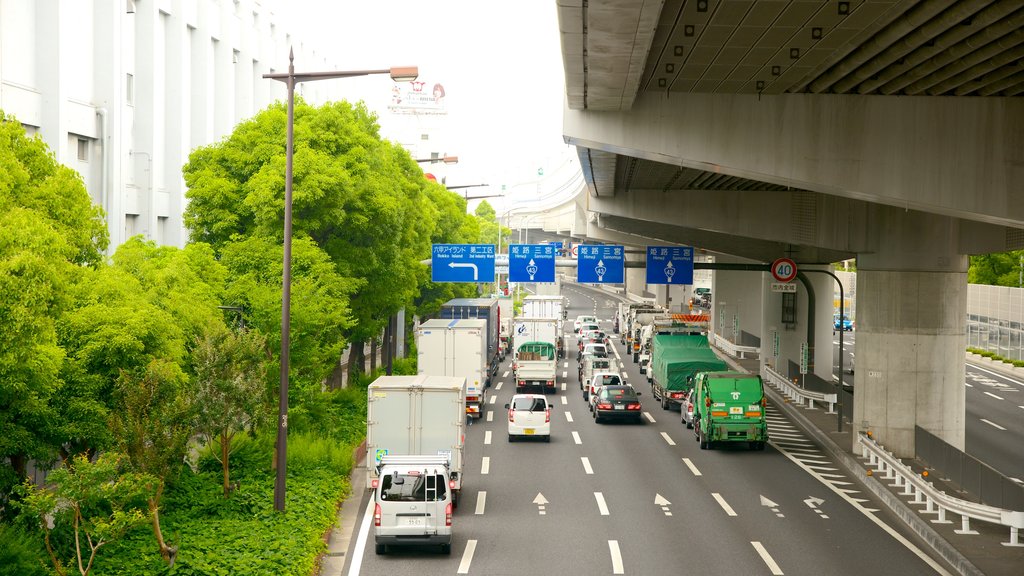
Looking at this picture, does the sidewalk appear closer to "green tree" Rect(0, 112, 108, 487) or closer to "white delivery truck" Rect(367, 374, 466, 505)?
"white delivery truck" Rect(367, 374, 466, 505)

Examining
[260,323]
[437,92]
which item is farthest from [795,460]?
[437,92]

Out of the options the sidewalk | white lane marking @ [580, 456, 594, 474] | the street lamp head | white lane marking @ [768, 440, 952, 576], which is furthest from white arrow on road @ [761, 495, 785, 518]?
the street lamp head

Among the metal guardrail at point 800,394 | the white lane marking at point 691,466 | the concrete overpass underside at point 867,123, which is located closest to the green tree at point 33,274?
the concrete overpass underside at point 867,123

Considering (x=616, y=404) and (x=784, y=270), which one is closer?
(x=784, y=270)

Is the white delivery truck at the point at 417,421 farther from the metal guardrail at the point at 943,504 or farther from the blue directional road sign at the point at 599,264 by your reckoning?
the blue directional road sign at the point at 599,264

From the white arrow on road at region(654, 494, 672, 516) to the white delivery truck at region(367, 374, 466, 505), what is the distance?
503 cm

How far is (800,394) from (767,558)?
26219 mm

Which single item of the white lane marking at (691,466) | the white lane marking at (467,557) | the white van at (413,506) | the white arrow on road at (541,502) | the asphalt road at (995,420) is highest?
the white van at (413,506)

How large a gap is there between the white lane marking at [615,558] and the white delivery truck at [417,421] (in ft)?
16.4

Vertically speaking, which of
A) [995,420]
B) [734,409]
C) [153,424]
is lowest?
[995,420]

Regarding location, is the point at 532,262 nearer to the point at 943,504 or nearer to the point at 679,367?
the point at 679,367

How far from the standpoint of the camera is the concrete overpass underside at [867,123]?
15.9 meters

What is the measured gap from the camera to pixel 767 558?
20906 mm

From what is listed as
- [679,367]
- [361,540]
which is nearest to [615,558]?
[361,540]
